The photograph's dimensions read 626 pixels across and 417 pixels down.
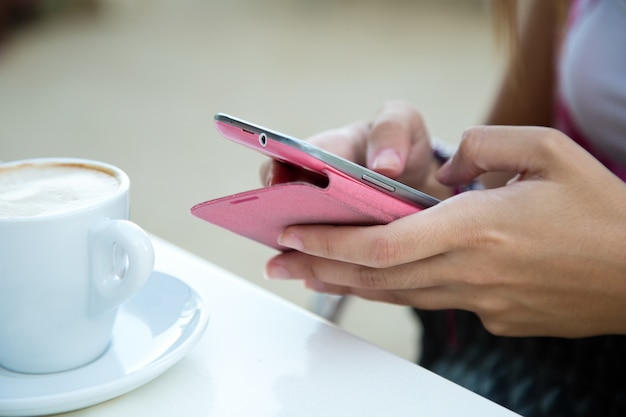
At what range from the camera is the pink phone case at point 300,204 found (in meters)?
0.44

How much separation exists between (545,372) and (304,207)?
32cm

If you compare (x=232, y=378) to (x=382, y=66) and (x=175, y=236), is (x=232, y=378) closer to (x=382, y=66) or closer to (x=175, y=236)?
(x=175, y=236)

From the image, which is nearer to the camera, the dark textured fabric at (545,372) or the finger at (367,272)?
the finger at (367,272)

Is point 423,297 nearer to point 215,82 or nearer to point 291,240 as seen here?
point 291,240

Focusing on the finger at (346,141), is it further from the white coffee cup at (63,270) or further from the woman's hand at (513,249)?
the white coffee cup at (63,270)

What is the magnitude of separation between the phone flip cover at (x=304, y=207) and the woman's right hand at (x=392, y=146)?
6 centimetres

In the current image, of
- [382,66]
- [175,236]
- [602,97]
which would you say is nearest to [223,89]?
[382,66]

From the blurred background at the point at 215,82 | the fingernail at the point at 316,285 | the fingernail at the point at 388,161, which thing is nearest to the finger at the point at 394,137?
the fingernail at the point at 388,161

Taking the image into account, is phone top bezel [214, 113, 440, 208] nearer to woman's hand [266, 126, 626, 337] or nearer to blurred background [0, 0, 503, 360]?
woman's hand [266, 126, 626, 337]

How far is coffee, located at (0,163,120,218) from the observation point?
A: 432 millimetres

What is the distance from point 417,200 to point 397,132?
13 cm

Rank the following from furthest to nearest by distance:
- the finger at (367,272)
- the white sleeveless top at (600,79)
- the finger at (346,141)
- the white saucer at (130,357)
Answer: the white sleeveless top at (600,79) < the finger at (346,141) < the finger at (367,272) < the white saucer at (130,357)

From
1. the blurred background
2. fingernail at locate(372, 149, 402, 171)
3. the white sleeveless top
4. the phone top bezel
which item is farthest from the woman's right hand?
the blurred background

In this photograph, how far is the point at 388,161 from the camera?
0.58 meters
